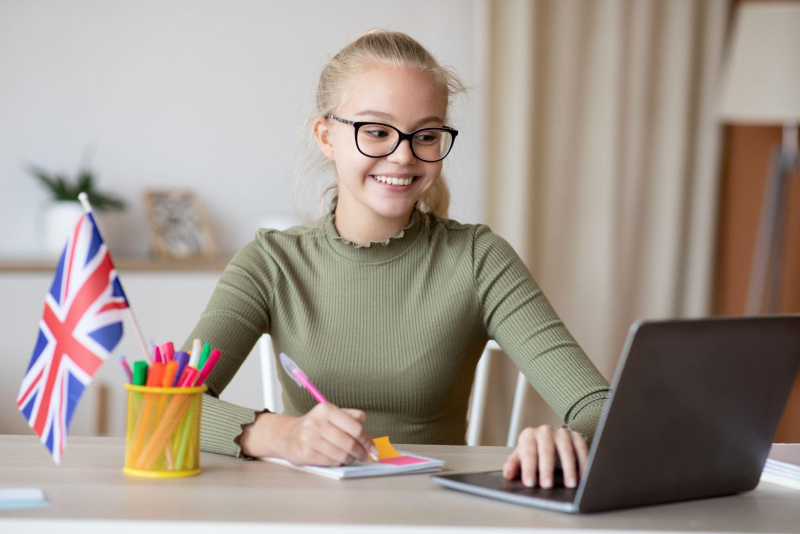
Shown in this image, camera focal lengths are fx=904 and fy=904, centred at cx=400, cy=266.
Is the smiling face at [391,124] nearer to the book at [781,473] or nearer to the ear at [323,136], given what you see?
the ear at [323,136]

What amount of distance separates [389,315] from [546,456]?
58cm

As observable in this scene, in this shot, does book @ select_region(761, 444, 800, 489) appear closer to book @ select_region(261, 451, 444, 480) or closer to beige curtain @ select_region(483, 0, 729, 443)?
book @ select_region(261, 451, 444, 480)

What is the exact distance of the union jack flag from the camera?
929 mm

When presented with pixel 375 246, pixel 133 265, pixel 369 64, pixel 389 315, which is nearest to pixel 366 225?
pixel 375 246

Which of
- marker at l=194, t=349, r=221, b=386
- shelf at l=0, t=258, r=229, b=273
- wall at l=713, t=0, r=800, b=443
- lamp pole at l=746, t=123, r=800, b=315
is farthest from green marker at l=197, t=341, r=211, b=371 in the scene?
wall at l=713, t=0, r=800, b=443

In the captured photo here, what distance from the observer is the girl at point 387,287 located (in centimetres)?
140

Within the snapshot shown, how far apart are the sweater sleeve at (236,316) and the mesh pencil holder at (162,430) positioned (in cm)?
17

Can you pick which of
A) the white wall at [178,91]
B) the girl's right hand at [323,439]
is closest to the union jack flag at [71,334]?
the girl's right hand at [323,439]

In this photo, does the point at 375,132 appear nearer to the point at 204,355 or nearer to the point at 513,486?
the point at 204,355

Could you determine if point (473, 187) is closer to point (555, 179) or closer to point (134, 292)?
point (555, 179)

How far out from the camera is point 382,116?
1387 mm

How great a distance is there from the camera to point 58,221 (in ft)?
9.52

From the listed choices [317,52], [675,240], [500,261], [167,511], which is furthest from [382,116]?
[675,240]

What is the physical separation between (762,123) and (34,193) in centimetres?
259
